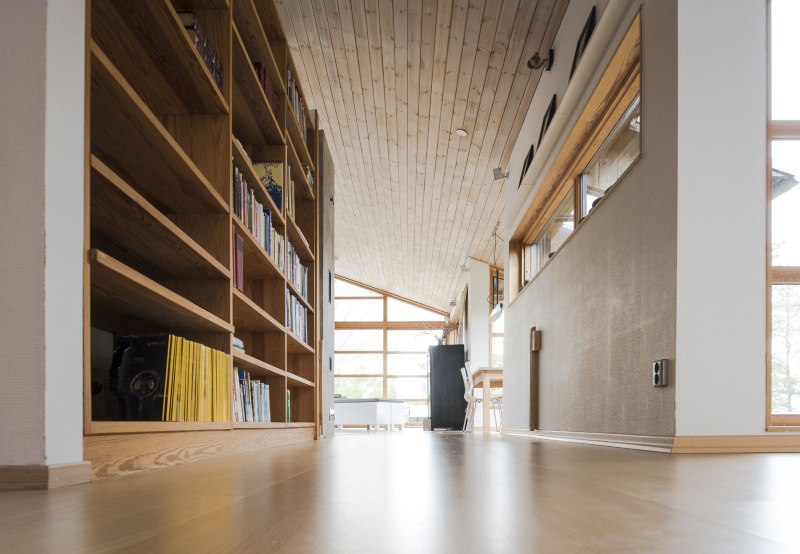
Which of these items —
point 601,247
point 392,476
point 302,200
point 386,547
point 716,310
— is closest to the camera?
point 386,547

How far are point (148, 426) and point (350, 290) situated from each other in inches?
597

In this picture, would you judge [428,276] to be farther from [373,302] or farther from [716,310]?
[716,310]

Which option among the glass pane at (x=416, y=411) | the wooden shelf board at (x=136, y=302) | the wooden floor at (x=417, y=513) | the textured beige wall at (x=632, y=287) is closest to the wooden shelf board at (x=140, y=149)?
the wooden shelf board at (x=136, y=302)

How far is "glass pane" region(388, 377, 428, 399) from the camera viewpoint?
16.3 m

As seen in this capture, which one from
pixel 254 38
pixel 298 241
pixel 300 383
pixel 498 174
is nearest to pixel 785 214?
pixel 254 38

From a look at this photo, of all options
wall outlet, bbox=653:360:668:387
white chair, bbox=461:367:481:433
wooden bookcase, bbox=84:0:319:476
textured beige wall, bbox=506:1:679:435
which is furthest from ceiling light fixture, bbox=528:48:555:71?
white chair, bbox=461:367:481:433

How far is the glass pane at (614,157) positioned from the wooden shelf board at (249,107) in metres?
1.72

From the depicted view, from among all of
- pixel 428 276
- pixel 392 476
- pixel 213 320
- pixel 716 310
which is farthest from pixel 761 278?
pixel 428 276

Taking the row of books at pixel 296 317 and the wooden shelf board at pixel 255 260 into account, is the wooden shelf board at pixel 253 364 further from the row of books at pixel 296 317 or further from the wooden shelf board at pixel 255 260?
the wooden shelf board at pixel 255 260

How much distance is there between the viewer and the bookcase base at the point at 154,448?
149 centimetres

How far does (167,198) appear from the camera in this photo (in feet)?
8.24

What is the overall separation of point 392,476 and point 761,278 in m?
1.62

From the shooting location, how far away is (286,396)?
4.14 meters

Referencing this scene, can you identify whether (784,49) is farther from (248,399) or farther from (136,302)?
(248,399)
